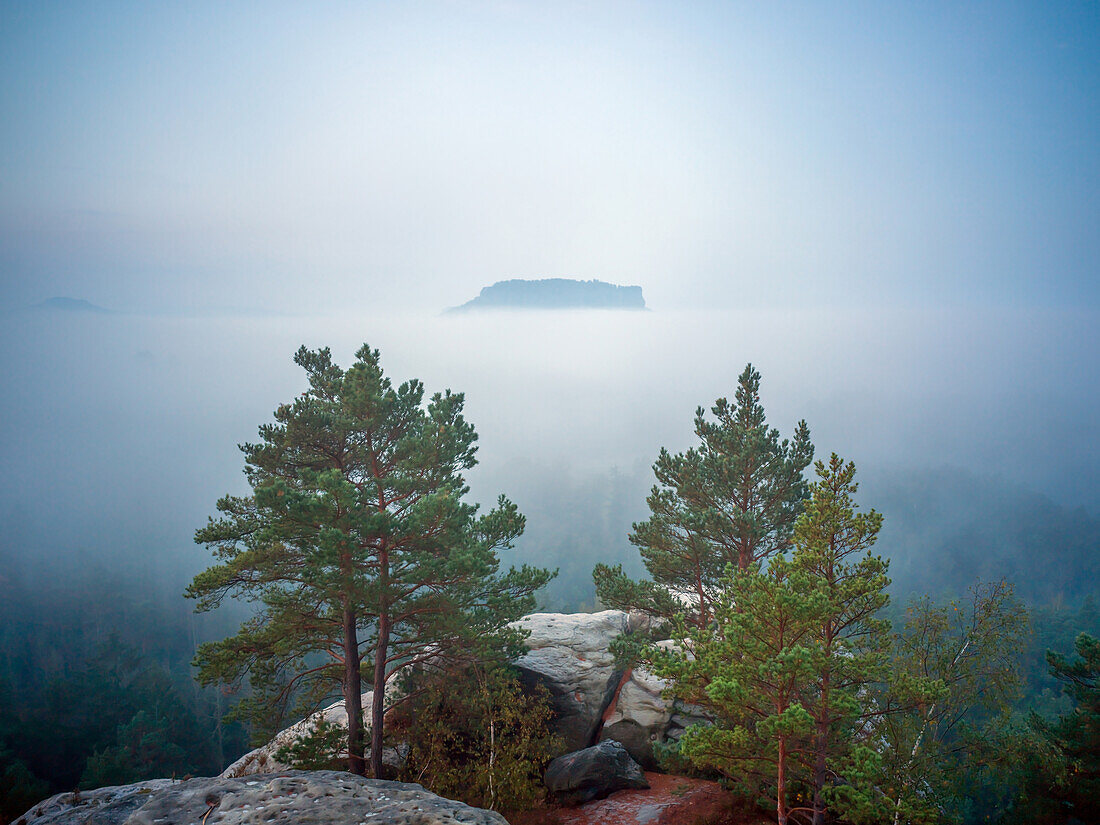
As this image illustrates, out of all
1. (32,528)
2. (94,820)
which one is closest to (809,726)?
(94,820)

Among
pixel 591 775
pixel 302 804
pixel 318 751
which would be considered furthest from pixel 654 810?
pixel 302 804

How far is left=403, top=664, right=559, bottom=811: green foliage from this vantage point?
522 inches

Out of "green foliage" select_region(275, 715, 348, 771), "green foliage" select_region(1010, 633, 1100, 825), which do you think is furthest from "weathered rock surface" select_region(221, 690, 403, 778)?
"green foliage" select_region(1010, 633, 1100, 825)

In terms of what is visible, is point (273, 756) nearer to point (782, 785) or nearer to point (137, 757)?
point (782, 785)

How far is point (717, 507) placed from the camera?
1741 cm

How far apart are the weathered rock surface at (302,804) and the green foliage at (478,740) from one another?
287 centimetres

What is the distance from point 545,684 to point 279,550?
927 cm

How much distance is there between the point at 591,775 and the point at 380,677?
247 inches

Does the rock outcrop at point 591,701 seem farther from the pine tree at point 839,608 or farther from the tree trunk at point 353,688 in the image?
the pine tree at point 839,608

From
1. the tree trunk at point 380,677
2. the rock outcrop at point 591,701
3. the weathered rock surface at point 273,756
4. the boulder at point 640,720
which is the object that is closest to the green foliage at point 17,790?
the weathered rock surface at point 273,756

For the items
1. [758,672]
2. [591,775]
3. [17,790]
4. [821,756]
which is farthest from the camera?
[17,790]

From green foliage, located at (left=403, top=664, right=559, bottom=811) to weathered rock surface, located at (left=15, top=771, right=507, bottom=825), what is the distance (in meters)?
2.87

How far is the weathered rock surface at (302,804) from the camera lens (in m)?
9.39

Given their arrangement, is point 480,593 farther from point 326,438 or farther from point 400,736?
point 326,438
